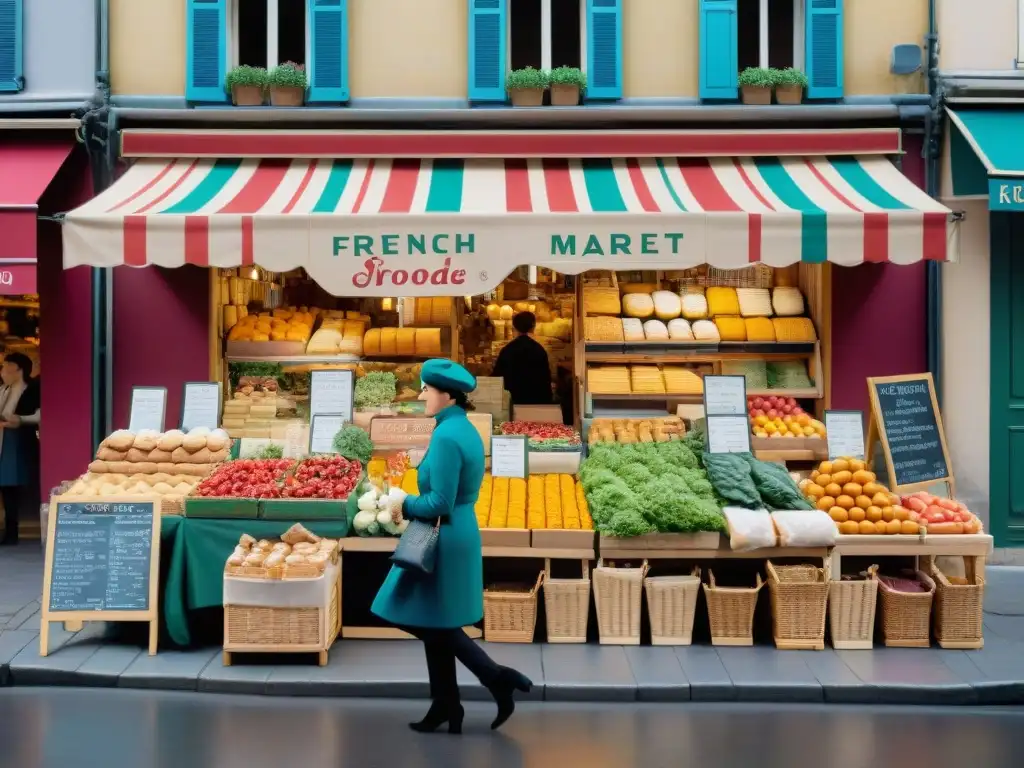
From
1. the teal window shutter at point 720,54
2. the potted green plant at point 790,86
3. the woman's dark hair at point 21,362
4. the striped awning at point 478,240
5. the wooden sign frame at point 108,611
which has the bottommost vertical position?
the wooden sign frame at point 108,611

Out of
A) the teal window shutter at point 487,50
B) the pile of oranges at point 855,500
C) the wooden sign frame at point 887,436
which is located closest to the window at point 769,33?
the teal window shutter at point 487,50

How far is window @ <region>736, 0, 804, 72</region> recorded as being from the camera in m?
12.5

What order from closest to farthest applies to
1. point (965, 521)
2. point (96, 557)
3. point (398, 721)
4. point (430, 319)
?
point (398, 721), point (96, 557), point (965, 521), point (430, 319)

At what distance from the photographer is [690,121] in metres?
11.8

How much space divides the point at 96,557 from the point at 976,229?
8.90m

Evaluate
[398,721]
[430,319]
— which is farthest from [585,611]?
[430,319]

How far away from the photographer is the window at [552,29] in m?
12.1

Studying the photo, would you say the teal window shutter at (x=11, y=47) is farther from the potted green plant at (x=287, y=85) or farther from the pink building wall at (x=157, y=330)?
the potted green plant at (x=287, y=85)

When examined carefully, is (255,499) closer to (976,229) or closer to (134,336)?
(134,336)

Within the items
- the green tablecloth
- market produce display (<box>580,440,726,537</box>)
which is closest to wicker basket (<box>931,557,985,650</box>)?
market produce display (<box>580,440,726,537</box>)

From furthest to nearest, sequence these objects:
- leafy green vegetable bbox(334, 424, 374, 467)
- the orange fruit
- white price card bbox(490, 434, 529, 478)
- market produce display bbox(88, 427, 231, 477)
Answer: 1. leafy green vegetable bbox(334, 424, 374, 467)
2. white price card bbox(490, 434, 529, 478)
3. market produce display bbox(88, 427, 231, 477)
4. the orange fruit

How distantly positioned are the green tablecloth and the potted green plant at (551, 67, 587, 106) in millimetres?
A: 5407

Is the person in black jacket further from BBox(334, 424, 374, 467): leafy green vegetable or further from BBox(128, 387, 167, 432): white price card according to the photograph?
BBox(128, 387, 167, 432): white price card

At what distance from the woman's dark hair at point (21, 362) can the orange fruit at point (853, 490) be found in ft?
28.3
